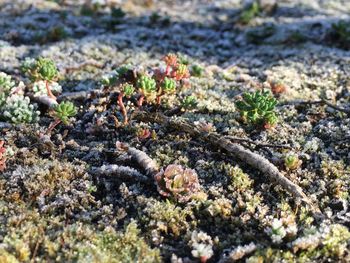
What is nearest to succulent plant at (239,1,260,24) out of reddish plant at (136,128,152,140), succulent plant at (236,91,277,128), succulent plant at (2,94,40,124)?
succulent plant at (236,91,277,128)

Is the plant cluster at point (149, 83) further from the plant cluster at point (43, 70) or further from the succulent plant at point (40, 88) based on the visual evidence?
the succulent plant at point (40, 88)

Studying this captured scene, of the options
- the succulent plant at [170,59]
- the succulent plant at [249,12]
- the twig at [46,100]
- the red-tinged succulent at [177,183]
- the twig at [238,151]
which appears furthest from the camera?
the succulent plant at [249,12]

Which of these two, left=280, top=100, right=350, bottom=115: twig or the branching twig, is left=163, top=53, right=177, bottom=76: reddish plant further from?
left=280, top=100, right=350, bottom=115: twig

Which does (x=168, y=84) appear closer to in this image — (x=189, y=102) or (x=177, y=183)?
(x=189, y=102)

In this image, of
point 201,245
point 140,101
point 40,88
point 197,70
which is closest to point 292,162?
point 201,245

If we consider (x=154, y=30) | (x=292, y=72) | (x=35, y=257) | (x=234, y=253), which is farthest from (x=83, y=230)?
(x=154, y=30)

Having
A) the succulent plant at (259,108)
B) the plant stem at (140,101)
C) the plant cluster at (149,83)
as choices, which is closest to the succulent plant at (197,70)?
the plant cluster at (149,83)
